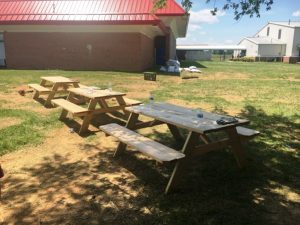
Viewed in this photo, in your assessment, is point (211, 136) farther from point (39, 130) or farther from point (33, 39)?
point (33, 39)

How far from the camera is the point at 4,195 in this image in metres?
4.37

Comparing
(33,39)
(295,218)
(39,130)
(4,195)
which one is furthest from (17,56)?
(295,218)

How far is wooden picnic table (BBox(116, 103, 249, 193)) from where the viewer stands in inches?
170

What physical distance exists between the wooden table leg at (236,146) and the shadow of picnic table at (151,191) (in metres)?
0.14

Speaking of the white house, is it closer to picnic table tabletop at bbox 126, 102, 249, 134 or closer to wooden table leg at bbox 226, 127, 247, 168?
picnic table tabletop at bbox 126, 102, 249, 134

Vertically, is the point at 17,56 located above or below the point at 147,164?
above

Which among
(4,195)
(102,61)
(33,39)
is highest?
(33,39)

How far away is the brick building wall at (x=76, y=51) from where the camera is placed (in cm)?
2158

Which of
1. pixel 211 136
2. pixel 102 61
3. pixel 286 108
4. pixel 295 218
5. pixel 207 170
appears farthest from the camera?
pixel 102 61

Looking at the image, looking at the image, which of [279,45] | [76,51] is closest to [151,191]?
[76,51]

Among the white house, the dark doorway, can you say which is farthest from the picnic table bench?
the white house

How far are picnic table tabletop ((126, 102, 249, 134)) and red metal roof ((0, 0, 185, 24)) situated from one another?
1545 cm

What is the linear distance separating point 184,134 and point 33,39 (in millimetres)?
18680

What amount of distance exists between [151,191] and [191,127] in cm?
103
